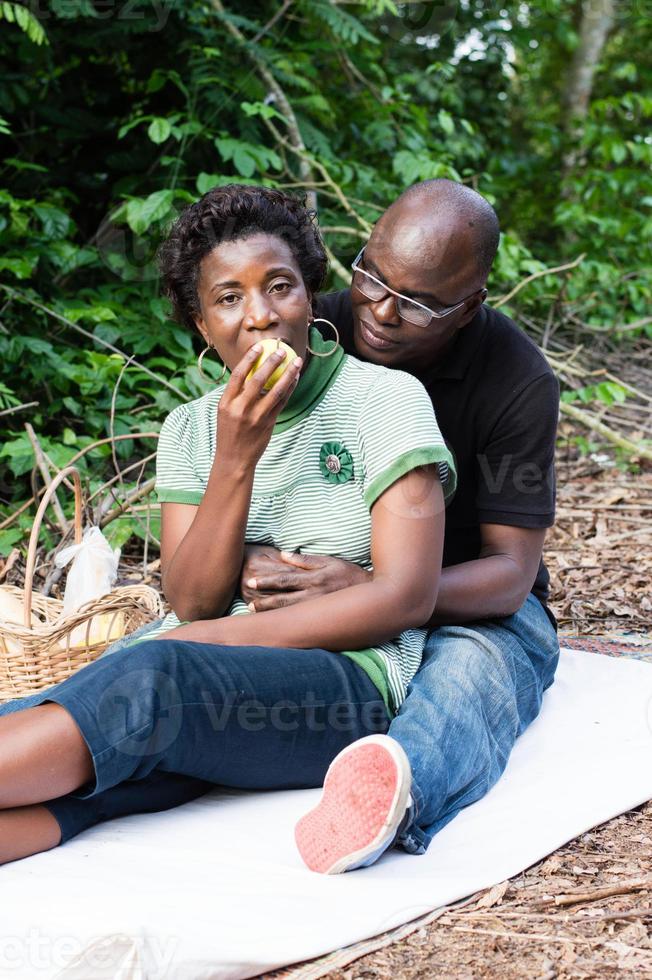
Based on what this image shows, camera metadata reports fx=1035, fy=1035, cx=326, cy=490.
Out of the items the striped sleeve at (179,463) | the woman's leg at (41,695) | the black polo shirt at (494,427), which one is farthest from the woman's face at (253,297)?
the woman's leg at (41,695)

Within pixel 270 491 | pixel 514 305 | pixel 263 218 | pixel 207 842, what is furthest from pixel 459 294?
pixel 514 305

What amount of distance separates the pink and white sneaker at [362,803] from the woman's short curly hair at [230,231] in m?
1.08

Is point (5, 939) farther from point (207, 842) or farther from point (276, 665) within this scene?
point (276, 665)

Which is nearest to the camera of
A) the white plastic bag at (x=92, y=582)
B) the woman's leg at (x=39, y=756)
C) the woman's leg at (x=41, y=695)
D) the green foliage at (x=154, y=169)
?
the woman's leg at (x=39, y=756)

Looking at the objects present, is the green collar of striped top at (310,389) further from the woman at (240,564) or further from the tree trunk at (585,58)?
the tree trunk at (585,58)

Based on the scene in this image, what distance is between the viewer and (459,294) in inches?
103

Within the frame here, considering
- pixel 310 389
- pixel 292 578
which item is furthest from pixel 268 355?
pixel 292 578

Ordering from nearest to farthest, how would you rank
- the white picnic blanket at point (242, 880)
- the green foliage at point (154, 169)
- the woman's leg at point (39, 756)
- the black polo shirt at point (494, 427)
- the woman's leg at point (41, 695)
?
the white picnic blanket at point (242, 880), the woman's leg at point (39, 756), the woman's leg at point (41, 695), the black polo shirt at point (494, 427), the green foliage at point (154, 169)

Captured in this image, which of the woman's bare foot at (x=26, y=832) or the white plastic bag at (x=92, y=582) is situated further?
the white plastic bag at (x=92, y=582)

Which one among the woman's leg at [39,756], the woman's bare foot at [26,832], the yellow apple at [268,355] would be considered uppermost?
the yellow apple at [268,355]

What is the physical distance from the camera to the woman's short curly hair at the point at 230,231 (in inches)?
88.5

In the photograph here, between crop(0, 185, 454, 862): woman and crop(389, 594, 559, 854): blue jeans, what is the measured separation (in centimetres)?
8

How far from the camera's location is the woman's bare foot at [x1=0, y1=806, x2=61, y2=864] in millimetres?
1852

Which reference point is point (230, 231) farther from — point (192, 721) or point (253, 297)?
point (192, 721)
